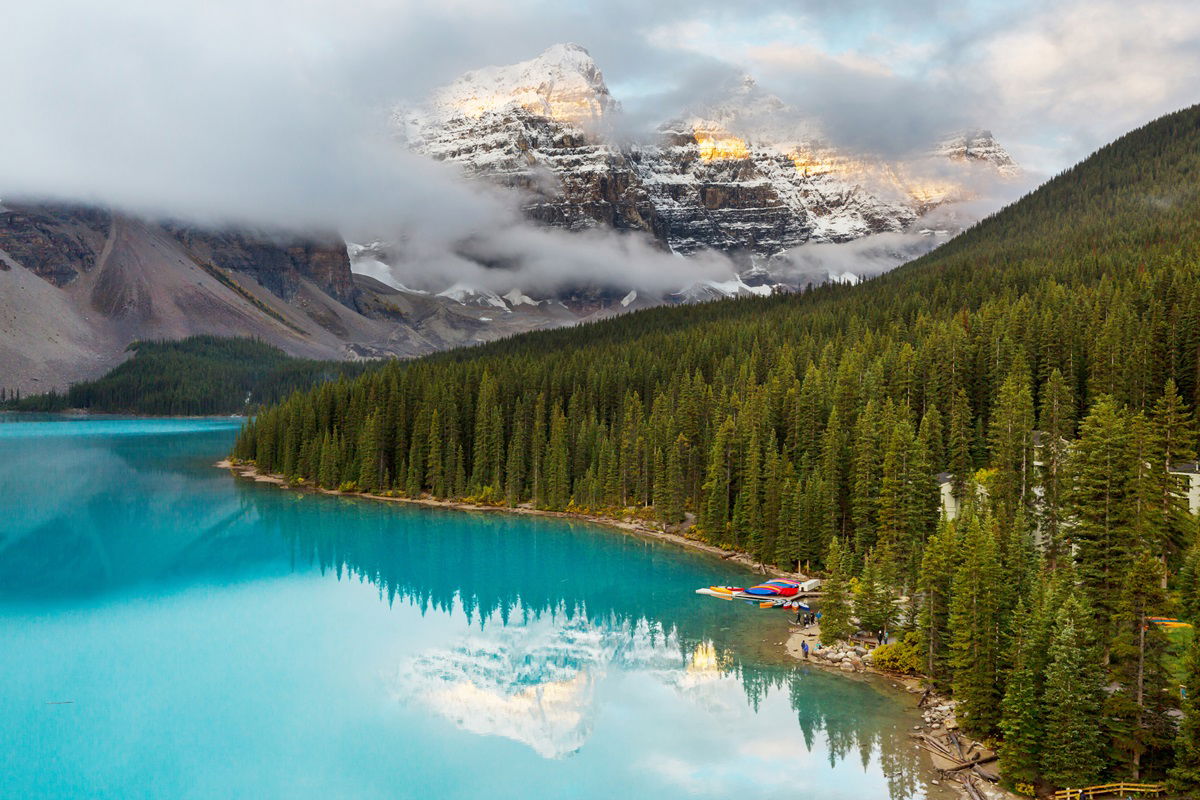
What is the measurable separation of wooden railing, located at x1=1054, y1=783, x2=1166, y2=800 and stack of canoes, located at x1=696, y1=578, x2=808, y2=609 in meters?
30.3

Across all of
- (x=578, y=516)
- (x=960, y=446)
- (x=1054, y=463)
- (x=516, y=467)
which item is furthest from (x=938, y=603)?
(x=516, y=467)

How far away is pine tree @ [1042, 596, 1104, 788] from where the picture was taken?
33719mm

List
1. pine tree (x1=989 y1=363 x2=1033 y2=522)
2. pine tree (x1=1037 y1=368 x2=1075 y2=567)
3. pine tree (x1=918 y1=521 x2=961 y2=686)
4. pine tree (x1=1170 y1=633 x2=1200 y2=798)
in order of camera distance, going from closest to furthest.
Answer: pine tree (x1=1170 y1=633 x2=1200 y2=798) < pine tree (x1=918 y1=521 x2=961 y2=686) < pine tree (x1=1037 y1=368 x2=1075 y2=567) < pine tree (x1=989 y1=363 x2=1033 y2=522)

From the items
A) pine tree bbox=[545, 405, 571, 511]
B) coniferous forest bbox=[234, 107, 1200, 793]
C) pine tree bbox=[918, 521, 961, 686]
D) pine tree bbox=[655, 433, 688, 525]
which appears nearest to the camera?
coniferous forest bbox=[234, 107, 1200, 793]

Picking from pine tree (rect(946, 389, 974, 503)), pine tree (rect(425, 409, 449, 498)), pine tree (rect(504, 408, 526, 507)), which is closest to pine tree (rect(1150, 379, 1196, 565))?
pine tree (rect(946, 389, 974, 503))

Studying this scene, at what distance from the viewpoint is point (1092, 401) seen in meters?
73.8

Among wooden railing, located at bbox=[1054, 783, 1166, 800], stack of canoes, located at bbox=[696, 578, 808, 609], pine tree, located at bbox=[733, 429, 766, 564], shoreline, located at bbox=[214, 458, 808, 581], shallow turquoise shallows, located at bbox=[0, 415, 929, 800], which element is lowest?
shallow turquoise shallows, located at bbox=[0, 415, 929, 800]

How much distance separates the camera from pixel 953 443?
244ft

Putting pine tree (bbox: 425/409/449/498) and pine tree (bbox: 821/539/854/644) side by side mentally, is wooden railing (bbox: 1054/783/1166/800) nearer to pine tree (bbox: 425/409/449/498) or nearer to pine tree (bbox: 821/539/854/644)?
pine tree (bbox: 821/539/854/644)

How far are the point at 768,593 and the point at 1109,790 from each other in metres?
34.1

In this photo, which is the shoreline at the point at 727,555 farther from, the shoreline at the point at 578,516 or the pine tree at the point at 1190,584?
the pine tree at the point at 1190,584

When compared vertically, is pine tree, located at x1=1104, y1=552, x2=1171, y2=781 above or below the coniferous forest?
below

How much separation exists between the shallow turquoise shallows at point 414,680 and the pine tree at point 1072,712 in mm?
5651

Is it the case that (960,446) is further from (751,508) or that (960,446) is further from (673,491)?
(673,491)
